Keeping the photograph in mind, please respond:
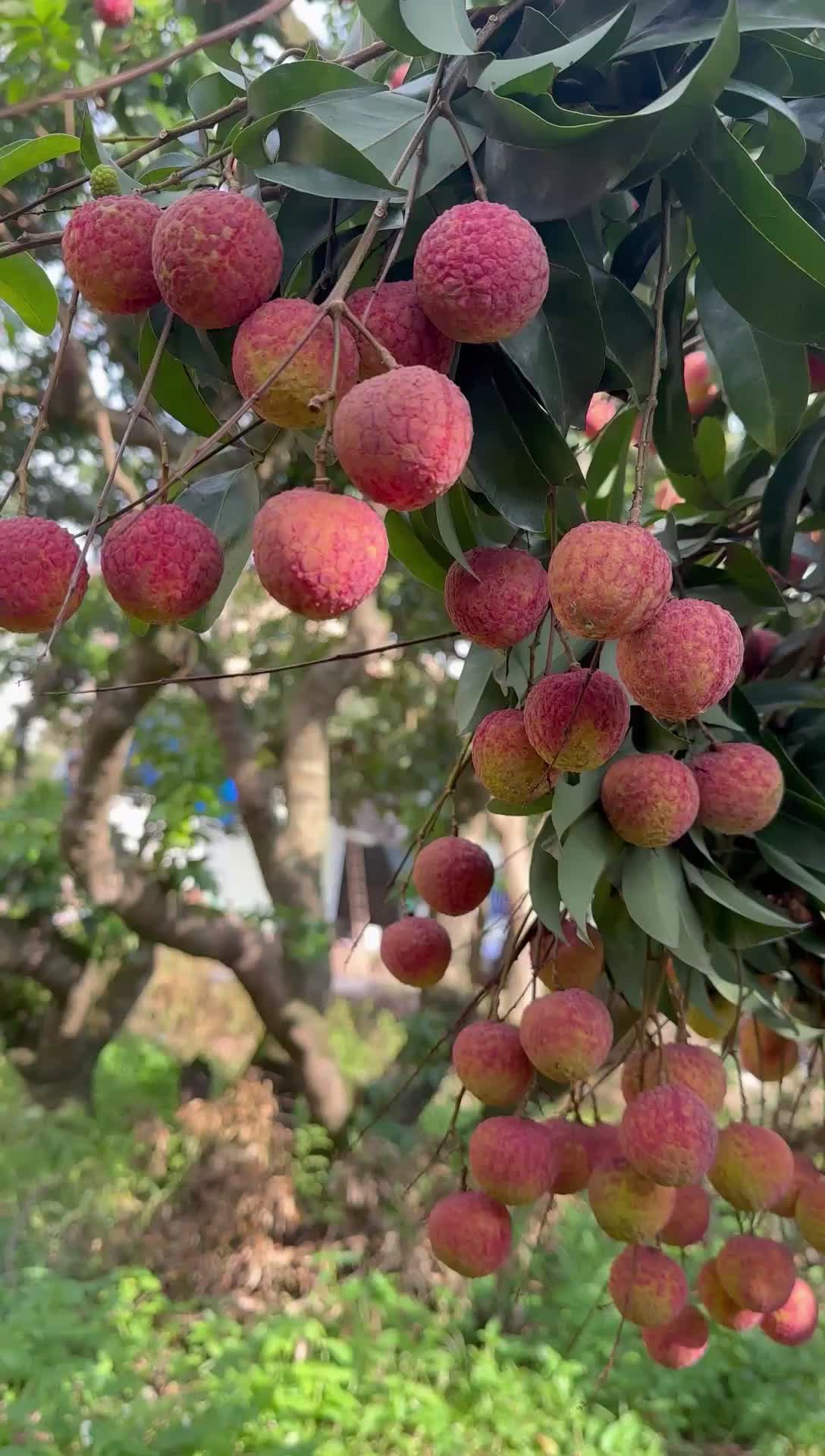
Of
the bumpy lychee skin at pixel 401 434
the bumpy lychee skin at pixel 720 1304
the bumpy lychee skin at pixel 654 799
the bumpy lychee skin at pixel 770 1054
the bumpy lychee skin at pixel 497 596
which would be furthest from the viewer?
the bumpy lychee skin at pixel 770 1054

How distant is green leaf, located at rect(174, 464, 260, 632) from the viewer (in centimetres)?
52

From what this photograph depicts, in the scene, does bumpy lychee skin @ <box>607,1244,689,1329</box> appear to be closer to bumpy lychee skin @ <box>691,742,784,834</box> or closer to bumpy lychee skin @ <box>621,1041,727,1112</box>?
bumpy lychee skin @ <box>621,1041,727,1112</box>

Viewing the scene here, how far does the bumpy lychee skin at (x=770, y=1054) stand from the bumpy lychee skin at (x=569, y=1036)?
29cm

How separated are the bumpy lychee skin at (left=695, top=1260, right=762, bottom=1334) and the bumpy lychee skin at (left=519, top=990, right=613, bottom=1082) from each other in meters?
0.30

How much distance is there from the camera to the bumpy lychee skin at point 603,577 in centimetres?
40

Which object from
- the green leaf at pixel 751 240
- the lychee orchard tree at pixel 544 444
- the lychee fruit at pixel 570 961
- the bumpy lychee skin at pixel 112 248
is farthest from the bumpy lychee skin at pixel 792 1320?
the bumpy lychee skin at pixel 112 248

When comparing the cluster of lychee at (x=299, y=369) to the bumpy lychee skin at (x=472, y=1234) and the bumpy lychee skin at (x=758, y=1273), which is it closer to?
the bumpy lychee skin at (x=472, y=1234)

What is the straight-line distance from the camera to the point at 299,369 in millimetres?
358

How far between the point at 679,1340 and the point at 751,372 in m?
0.80

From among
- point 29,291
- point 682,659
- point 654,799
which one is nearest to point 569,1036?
point 654,799

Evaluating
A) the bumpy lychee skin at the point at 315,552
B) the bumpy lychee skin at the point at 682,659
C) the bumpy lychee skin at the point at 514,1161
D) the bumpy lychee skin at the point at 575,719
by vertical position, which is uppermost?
the bumpy lychee skin at the point at 315,552

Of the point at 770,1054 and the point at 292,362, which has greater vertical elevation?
the point at 292,362

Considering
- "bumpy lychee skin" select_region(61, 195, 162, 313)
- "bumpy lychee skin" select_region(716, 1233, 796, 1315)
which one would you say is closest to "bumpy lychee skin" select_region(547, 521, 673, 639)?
"bumpy lychee skin" select_region(61, 195, 162, 313)

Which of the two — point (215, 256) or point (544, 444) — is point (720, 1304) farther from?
point (215, 256)
